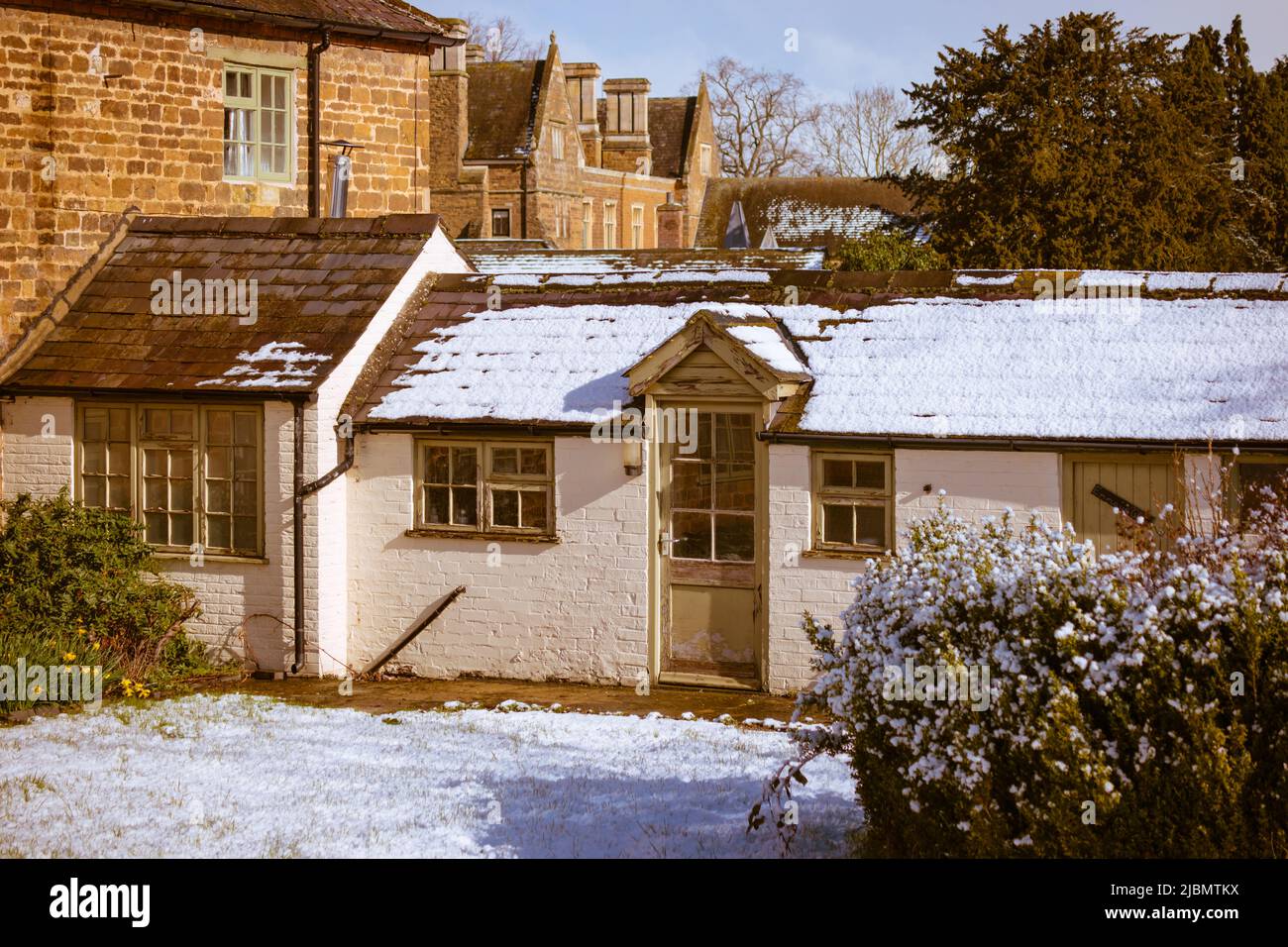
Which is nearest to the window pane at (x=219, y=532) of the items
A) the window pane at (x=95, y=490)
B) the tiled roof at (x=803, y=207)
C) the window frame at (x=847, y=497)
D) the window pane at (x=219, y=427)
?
the window pane at (x=219, y=427)

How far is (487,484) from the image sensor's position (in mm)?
15180

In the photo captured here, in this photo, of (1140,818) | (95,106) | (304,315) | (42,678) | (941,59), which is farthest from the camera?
(941,59)

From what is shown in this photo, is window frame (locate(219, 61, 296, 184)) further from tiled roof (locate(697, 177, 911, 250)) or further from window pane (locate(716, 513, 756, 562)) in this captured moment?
tiled roof (locate(697, 177, 911, 250))

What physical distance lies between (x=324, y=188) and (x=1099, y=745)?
17.7 m

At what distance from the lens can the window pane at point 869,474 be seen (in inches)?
551

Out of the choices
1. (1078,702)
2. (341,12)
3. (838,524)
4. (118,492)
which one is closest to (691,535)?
(838,524)

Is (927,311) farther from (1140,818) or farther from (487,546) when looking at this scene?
(1140,818)

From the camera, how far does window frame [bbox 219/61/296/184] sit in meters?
20.7

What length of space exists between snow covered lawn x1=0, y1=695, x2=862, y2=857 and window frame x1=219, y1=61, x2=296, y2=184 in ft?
33.2

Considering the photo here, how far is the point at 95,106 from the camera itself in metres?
18.8

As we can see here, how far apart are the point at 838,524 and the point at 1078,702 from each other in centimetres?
726

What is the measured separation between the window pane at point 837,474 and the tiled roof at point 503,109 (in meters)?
39.9

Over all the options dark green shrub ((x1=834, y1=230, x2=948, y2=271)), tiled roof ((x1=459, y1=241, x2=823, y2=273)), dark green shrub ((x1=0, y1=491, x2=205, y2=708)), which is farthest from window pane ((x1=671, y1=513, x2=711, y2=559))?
dark green shrub ((x1=834, y1=230, x2=948, y2=271))

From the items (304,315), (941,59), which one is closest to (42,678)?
(304,315)
